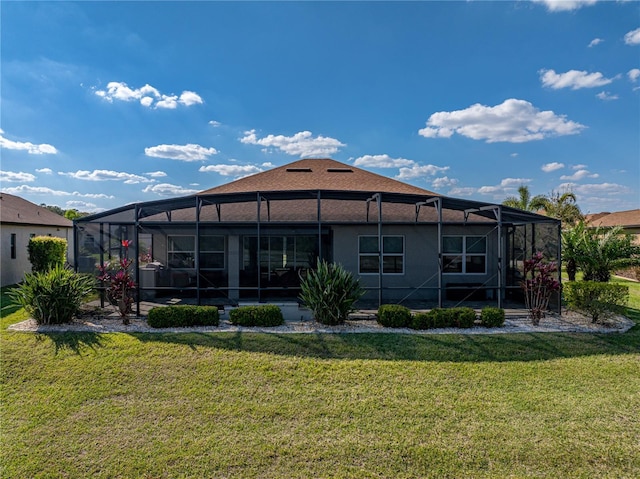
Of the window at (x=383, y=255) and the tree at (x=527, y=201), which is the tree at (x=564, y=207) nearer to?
the tree at (x=527, y=201)

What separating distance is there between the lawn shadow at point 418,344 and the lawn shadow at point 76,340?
73 centimetres

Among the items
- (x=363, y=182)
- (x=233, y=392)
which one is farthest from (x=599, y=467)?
(x=363, y=182)

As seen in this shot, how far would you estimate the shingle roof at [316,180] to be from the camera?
51.2 ft

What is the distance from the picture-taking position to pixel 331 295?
8.59 meters

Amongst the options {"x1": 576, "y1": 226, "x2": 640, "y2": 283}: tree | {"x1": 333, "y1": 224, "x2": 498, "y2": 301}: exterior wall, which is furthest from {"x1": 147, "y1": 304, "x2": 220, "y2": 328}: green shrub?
{"x1": 576, "y1": 226, "x2": 640, "y2": 283}: tree

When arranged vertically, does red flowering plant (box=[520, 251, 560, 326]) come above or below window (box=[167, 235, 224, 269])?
below

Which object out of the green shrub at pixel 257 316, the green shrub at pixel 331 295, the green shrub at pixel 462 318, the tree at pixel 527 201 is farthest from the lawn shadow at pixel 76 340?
the tree at pixel 527 201

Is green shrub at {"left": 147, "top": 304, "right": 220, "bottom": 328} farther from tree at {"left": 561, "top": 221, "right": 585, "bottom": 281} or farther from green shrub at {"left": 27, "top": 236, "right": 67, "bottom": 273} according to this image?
tree at {"left": 561, "top": 221, "right": 585, "bottom": 281}

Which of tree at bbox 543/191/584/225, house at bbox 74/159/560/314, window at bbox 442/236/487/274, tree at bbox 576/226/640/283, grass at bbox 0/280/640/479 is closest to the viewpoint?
grass at bbox 0/280/640/479

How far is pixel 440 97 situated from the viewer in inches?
636

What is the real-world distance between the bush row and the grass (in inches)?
27.0

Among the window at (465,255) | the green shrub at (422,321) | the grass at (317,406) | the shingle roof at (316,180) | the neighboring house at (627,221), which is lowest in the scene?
the grass at (317,406)

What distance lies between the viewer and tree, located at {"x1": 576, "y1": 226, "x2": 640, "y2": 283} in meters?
11.5

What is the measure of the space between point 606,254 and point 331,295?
10.1 metres
